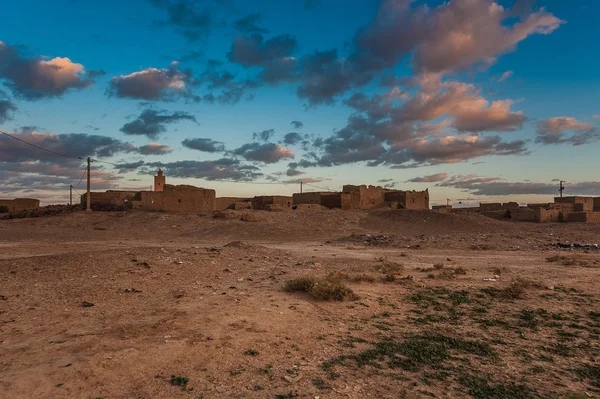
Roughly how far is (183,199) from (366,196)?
18596 mm

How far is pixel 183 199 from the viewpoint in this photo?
31.4 metres

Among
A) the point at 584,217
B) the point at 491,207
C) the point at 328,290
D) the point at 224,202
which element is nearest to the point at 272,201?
the point at 224,202

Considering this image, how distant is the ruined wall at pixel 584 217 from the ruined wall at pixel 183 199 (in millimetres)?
28797

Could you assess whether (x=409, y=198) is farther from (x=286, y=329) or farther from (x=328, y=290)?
(x=286, y=329)

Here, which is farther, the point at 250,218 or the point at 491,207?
the point at 491,207

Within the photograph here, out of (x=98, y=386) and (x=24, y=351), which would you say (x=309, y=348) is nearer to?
(x=98, y=386)

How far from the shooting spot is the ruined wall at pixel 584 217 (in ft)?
91.6

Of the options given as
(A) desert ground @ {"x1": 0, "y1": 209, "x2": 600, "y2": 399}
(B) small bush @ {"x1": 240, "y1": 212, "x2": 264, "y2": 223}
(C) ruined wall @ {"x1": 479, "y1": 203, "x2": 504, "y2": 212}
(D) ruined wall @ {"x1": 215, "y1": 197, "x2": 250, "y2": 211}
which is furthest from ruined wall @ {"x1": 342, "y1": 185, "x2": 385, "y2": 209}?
(A) desert ground @ {"x1": 0, "y1": 209, "x2": 600, "y2": 399}

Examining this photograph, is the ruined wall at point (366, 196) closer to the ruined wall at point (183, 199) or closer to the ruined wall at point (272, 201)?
the ruined wall at point (272, 201)

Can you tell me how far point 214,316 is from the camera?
5934mm

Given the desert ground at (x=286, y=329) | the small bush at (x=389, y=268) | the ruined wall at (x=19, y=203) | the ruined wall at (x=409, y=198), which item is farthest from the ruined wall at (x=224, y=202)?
the small bush at (x=389, y=268)

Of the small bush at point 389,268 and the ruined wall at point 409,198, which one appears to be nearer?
the small bush at point 389,268

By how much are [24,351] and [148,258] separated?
19.0 feet

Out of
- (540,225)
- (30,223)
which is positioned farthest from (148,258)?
(540,225)
